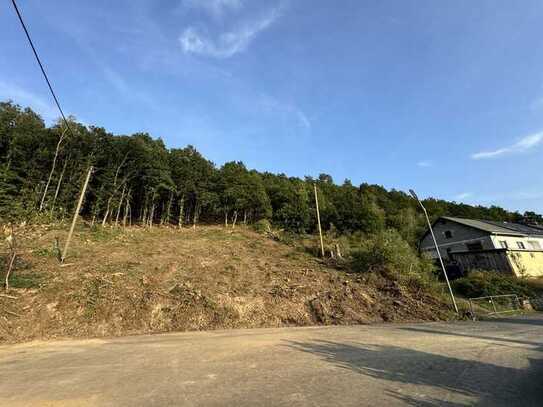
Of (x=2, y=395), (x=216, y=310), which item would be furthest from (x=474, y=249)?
(x=2, y=395)

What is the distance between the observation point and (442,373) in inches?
280

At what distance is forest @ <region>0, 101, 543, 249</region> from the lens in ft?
119

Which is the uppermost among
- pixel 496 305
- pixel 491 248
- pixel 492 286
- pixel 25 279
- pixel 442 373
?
pixel 491 248

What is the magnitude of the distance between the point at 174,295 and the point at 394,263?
1598cm

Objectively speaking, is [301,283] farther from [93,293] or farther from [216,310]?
[93,293]

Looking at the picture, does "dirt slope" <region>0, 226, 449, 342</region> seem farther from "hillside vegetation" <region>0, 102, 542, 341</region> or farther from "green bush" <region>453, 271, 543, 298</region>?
"green bush" <region>453, 271, 543, 298</region>

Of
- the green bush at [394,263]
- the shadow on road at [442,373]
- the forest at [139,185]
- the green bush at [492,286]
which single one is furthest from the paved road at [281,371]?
the forest at [139,185]

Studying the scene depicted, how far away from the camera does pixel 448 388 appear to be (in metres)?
6.07

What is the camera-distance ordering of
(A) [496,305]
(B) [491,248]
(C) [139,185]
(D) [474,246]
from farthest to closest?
1. (C) [139,185]
2. (D) [474,246]
3. (B) [491,248]
4. (A) [496,305]

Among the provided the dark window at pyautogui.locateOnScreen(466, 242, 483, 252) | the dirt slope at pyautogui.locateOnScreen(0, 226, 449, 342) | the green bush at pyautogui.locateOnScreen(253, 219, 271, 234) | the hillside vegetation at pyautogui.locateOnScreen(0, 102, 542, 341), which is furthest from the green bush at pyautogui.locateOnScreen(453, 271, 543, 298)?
the green bush at pyautogui.locateOnScreen(253, 219, 271, 234)

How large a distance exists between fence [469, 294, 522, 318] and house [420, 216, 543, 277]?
34.8 feet

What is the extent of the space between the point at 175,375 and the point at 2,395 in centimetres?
347

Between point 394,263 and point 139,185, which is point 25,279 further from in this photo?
point 139,185

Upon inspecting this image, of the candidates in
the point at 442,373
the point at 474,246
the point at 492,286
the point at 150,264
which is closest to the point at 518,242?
the point at 474,246
